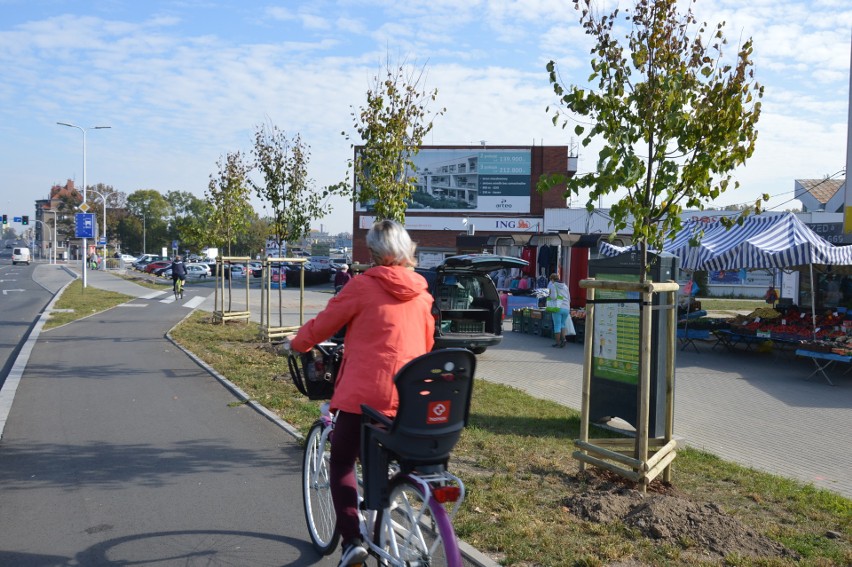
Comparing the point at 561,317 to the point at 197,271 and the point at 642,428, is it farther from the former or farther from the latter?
the point at 197,271

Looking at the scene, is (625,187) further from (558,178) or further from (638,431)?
(638,431)

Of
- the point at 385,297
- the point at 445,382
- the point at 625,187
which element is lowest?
the point at 445,382

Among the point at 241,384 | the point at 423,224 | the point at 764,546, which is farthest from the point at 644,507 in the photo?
the point at 423,224

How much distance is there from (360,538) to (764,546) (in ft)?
8.37

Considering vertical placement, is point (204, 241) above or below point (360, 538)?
above

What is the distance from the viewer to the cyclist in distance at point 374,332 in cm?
351

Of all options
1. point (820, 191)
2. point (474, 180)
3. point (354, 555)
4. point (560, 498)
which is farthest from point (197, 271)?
point (354, 555)

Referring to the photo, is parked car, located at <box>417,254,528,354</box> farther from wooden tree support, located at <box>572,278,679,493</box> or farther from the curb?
→ wooden tree support, located at <box>572,278,679,493</box>

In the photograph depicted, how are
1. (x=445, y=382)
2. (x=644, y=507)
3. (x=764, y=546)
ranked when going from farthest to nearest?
(x=644, y=507) → (x=764, y=546) → (x=445, y=382)

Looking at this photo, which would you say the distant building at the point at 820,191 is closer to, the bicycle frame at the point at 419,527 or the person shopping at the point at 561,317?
the person shopping at the point at 561,317

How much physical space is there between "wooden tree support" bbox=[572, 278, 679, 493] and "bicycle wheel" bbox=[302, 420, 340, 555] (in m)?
2.44

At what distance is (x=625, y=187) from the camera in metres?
5.94

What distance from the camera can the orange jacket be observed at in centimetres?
351

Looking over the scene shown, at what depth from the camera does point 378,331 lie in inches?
138
